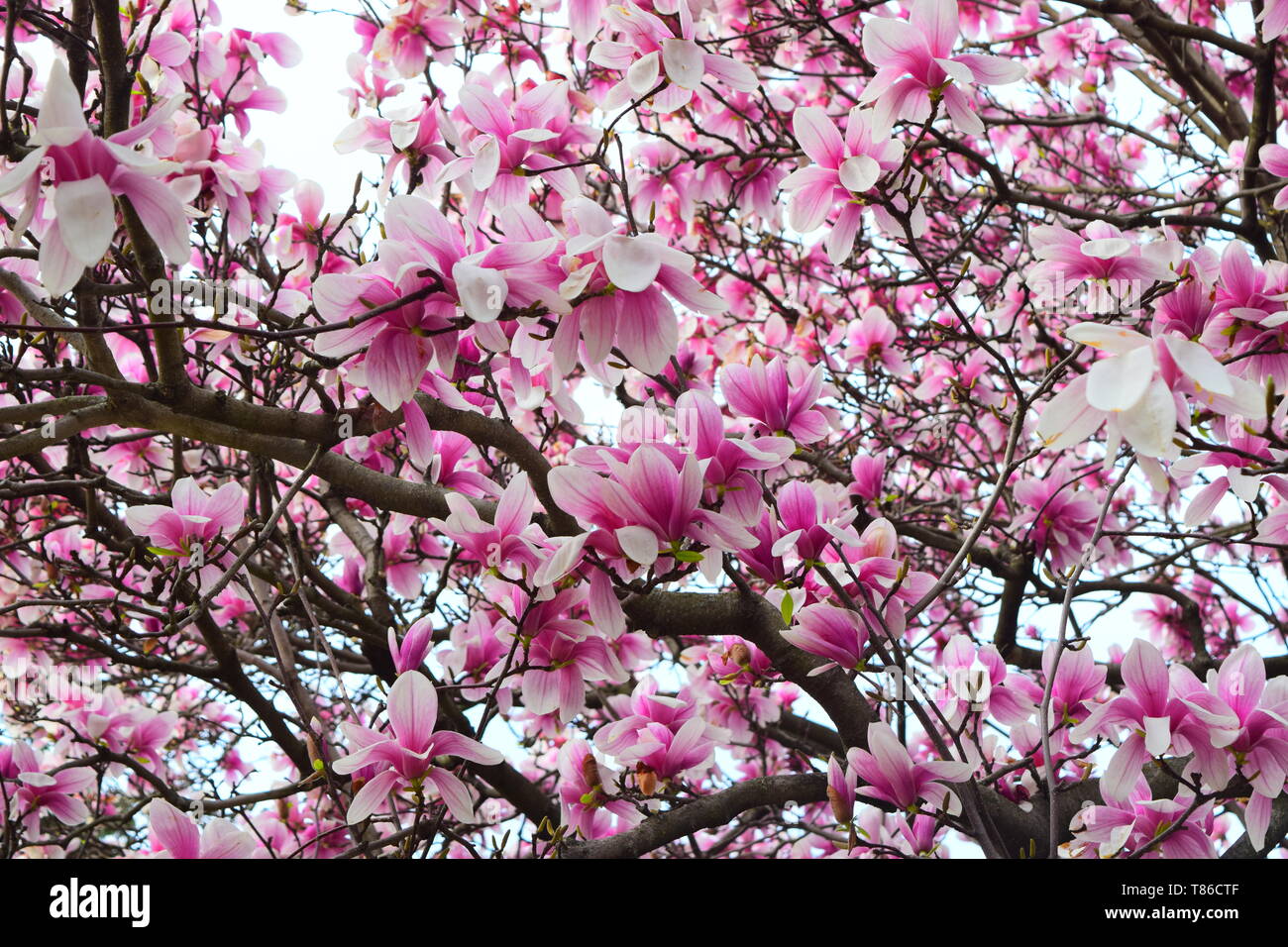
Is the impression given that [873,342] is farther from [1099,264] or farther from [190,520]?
[190,520]

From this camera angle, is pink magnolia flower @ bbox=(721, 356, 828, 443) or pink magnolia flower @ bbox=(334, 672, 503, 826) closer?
pink magnolia flower @ bbox=(334, 672, 503, 826)

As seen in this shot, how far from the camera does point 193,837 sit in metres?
1.32

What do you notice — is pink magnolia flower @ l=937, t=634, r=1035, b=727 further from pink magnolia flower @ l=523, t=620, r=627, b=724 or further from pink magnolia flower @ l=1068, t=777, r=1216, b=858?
pink magnolia flower @ l=523, t=620, r=627, b=724

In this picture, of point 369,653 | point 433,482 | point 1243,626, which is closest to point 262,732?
point 369,653

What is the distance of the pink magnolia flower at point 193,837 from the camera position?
1.29 metres

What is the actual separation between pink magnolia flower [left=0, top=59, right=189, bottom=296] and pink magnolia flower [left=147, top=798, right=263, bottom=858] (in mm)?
715

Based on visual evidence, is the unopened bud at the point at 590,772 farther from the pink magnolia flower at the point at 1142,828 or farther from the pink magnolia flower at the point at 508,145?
the pink magnolia flower at the point at 508,145

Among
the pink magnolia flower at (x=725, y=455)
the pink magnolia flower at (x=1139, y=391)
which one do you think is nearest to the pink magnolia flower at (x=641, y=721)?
the pink magnolia flower at (x=725, y=455)

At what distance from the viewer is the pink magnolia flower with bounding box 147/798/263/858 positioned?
4.24 ft

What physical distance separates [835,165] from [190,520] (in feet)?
4.23

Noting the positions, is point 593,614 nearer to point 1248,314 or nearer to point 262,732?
point 1248,314

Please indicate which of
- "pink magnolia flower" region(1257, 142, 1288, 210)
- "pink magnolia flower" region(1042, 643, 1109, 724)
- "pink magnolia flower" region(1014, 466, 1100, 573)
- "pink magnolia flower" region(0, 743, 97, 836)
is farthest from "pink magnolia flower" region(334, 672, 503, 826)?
"pink magnolia flower" region(1257, 142, 1288, 210)

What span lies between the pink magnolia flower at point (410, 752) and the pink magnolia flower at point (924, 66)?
1165 mm

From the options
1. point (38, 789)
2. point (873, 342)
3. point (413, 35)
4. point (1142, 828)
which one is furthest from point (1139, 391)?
point (413, 35)
